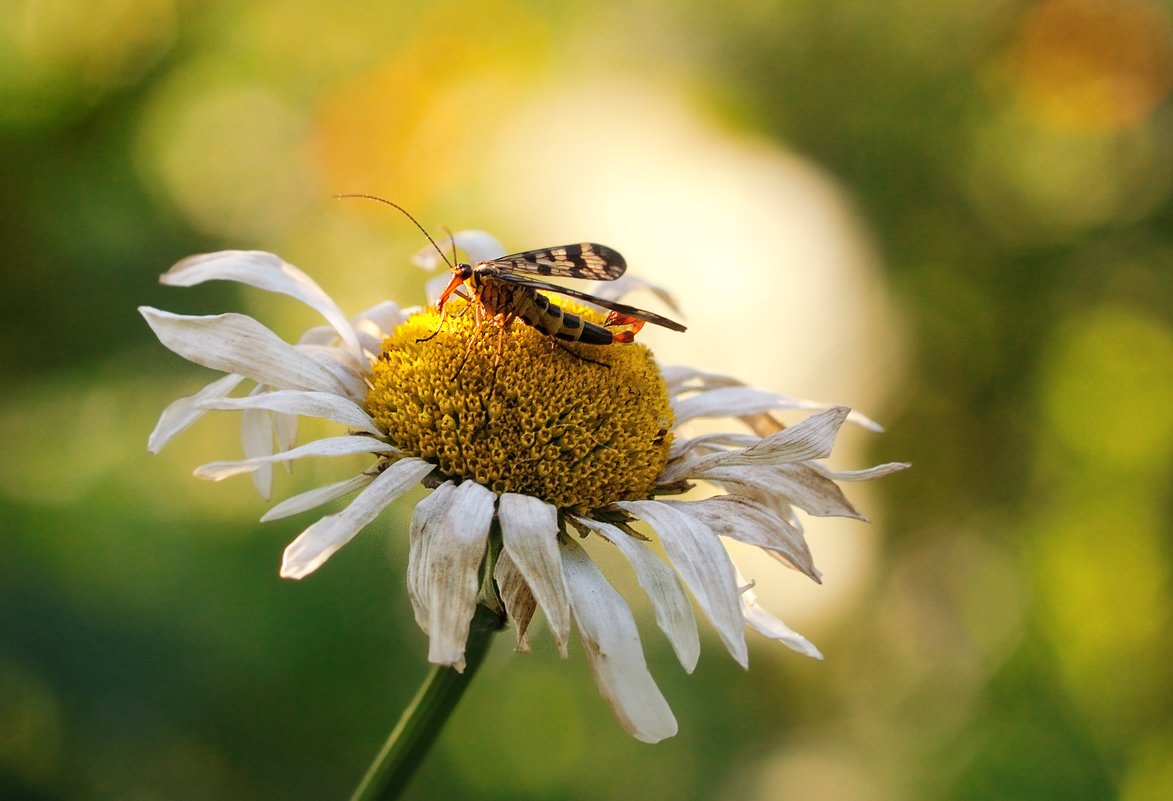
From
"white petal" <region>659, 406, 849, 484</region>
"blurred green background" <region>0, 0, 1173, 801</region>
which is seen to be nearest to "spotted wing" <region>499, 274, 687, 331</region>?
"white petal" <region>659, 406, 849, 484</region>

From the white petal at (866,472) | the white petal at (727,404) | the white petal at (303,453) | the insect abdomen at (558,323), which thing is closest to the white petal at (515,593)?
the white petal at (303,453)

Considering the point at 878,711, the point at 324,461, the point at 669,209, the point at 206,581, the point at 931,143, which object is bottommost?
the point at 878,711

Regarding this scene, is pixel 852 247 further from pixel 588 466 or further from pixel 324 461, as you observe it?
pixel 588 466

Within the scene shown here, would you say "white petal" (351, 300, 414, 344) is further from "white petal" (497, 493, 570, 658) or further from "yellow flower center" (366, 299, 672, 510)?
"white petal" (497, 493, 570, 658)

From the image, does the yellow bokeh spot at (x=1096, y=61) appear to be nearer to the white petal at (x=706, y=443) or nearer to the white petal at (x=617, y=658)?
the white petal at (x=706, y=443)

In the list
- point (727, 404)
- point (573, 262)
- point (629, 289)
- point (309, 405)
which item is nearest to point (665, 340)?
point (629, 289)

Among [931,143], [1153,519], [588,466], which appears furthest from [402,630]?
[931,143]
